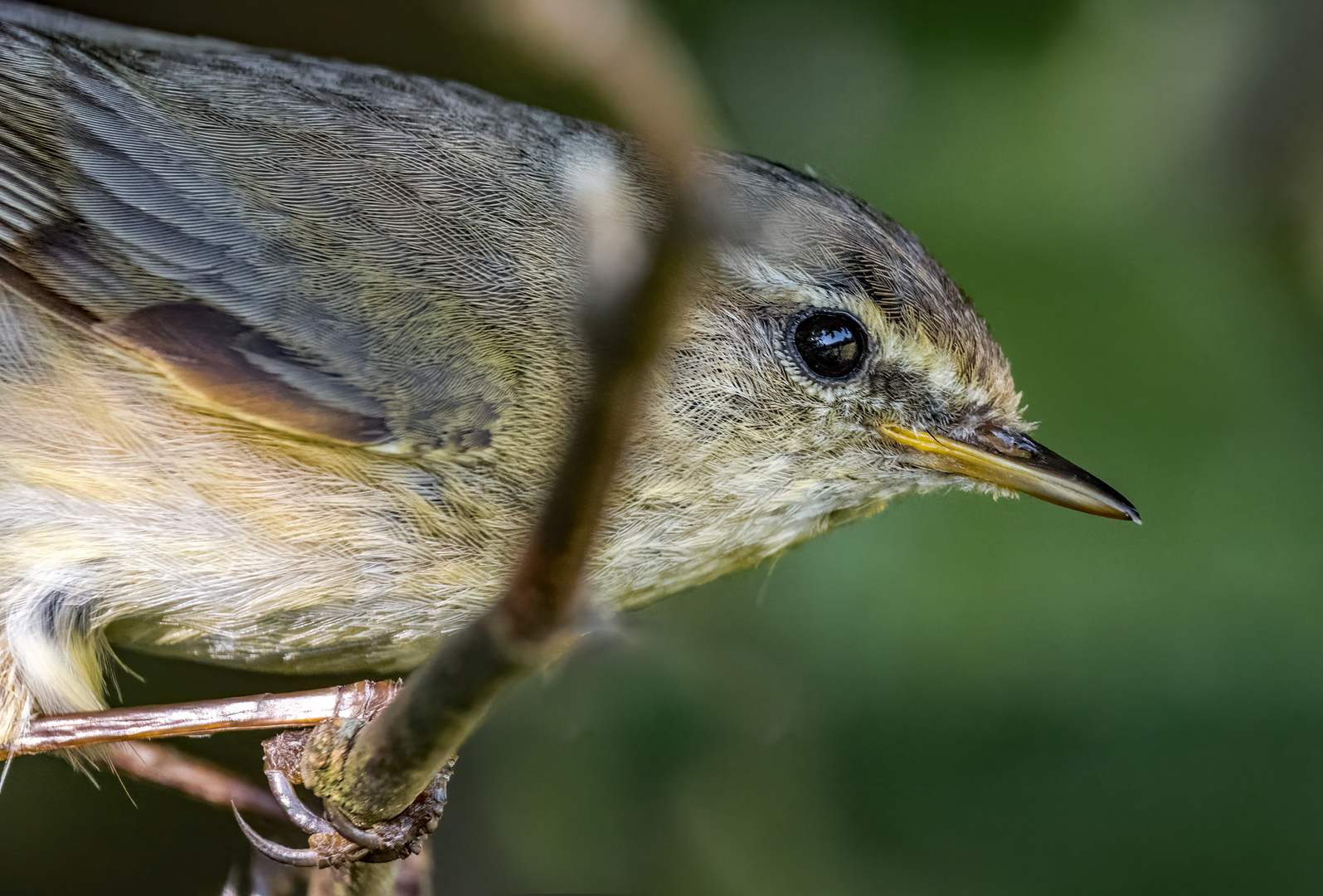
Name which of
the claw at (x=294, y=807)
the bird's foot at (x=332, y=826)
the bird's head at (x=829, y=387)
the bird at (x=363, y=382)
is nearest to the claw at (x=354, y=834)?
the bird's foot at (x=332, y=826)

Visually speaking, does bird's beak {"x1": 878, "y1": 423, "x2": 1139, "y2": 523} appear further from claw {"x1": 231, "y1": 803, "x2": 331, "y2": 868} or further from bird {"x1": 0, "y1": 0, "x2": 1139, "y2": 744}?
claw {"x1": 231, "y1": 803, "x2": 331, "y2": 868}

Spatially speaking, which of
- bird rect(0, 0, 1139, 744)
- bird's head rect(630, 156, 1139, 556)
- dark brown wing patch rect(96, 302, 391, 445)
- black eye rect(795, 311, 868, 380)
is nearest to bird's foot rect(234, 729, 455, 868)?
bird rect(0, 0, 1139, 744)

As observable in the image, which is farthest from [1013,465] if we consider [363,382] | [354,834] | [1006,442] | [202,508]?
[202,508]

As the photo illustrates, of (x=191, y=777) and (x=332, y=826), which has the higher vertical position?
(x=332, y=826)

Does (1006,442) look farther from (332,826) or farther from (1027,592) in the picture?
(332,826)

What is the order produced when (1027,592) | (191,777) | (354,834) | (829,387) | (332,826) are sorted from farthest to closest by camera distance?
1. (191,777)
2. (1027,592)
3. (829,387)
4. (332,826)
5. (354,834)

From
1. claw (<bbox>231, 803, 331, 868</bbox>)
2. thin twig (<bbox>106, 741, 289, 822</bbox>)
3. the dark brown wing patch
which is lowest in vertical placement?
thin twig (<bbox>106, 741, 289, 822</bbox>)

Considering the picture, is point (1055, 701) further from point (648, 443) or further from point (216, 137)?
point (216, 137)

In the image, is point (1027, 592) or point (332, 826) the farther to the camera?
point (1027, 592)
